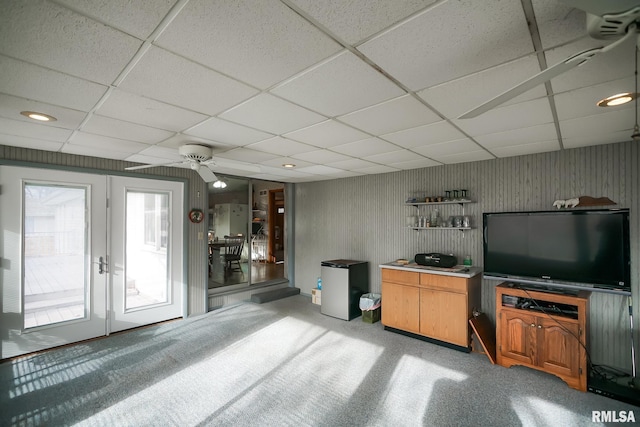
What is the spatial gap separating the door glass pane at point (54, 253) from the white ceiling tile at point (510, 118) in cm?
464

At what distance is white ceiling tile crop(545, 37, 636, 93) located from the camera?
52.9 inches

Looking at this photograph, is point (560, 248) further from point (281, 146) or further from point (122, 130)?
point (122, 130)

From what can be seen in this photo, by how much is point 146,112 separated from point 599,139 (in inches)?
167

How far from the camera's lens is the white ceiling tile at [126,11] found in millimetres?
1082

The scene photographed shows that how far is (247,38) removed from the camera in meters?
1.29

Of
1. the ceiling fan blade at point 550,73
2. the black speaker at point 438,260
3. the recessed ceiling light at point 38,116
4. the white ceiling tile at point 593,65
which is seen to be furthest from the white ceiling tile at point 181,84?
the black speaker at point 438,260

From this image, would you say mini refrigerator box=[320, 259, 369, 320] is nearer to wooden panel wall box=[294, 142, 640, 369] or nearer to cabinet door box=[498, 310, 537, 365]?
wooden panel wall box=[294, 142, 640, 369]

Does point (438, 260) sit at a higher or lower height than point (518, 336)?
higher

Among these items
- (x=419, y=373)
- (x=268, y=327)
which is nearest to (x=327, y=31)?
(x=419, y=373)

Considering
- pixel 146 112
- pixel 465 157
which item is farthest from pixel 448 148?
pixel 146 112

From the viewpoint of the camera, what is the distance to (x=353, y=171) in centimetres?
476

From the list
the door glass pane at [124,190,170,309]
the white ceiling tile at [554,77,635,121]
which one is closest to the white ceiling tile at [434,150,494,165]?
the white ceiling tile at [554,77,635,121]

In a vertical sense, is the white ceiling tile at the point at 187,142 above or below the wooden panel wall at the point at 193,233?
above

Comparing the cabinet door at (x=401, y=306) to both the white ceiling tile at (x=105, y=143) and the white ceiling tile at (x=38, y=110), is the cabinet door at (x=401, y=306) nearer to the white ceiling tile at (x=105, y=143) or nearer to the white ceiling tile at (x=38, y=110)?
the white ceiling tile at (x=105, y=143)
